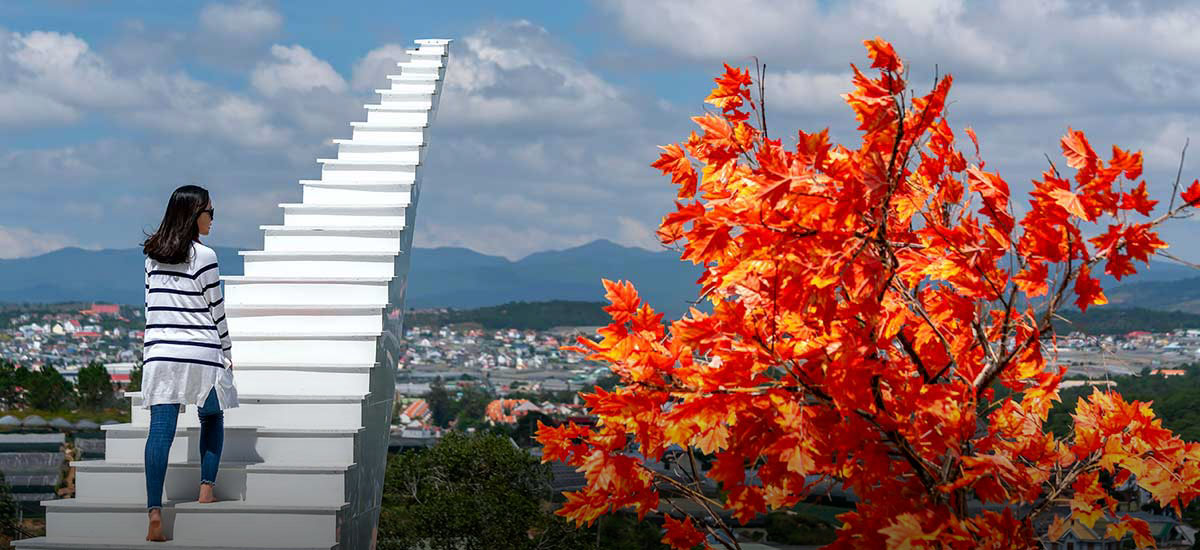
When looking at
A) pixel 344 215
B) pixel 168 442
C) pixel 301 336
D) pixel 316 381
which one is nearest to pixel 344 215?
pixel 344 215

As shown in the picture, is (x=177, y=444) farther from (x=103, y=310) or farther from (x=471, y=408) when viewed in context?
(x=103, y=310)

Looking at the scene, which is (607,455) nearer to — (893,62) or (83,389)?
(893,62)

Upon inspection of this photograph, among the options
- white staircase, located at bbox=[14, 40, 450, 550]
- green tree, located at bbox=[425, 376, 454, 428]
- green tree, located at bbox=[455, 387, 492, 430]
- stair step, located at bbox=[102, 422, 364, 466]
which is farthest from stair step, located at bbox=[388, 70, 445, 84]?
green tree, located at bbox=[425, 376, 454, 428]

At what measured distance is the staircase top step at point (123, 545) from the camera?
4.89 m

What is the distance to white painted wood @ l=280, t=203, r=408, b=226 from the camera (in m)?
6.55

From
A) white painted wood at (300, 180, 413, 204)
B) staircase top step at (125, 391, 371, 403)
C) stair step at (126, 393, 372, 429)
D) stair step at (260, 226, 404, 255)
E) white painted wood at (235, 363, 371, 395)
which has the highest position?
white painted wood at (300, 180, 413, 204)

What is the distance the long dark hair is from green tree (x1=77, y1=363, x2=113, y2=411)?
2466 centimetres

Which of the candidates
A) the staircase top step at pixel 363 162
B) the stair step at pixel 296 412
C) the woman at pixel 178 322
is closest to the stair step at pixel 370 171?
the staircase top step at pixel 363 162

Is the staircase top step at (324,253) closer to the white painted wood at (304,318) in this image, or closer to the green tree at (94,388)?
the white painted wood at (304,318)

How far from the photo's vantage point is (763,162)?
3.22 m

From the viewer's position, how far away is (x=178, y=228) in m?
4.78

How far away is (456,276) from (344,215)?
17393 cm

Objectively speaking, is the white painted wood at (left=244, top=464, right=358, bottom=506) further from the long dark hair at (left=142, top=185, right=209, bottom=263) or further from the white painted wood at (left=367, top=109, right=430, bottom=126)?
the white painted wood at (left=367, top=109, right=430, bottom=126)

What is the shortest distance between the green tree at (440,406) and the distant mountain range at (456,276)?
88445 millimetres
